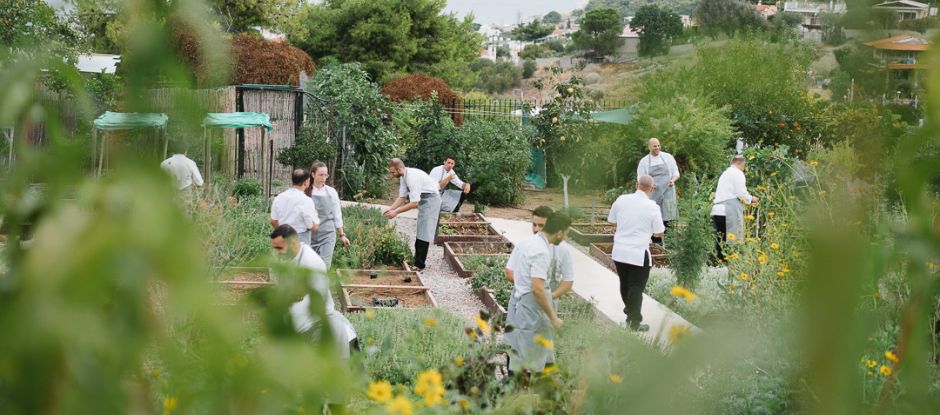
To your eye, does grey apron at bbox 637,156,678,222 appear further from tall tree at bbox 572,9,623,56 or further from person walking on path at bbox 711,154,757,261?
tall tree at bbox 572,9,623,56

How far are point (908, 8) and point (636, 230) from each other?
7844 mm

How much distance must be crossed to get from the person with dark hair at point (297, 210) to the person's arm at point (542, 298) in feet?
9.97

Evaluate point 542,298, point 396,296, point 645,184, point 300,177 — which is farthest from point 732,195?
point 542,298

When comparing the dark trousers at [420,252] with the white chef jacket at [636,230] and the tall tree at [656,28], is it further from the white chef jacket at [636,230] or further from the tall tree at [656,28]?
the tall tree at [656,28]

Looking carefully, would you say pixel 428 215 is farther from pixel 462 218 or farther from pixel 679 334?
pixel 679 334

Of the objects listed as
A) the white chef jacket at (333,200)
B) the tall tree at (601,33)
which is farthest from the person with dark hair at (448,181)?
the tall tree at (601,33)

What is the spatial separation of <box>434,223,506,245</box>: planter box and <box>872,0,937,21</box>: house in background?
494 inches

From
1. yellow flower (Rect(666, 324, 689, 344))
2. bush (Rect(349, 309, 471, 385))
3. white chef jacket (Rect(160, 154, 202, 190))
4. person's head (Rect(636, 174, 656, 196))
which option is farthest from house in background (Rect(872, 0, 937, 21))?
person's head (Rect(636, 174, 656, 196))

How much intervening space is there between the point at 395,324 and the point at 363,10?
89.3ft

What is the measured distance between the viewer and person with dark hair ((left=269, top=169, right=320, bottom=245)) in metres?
8.12

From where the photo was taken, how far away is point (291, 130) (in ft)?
58.6

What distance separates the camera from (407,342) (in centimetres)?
674

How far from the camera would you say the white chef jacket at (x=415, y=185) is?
35.9ft

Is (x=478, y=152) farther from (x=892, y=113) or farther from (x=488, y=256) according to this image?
(x=892, y=113)
